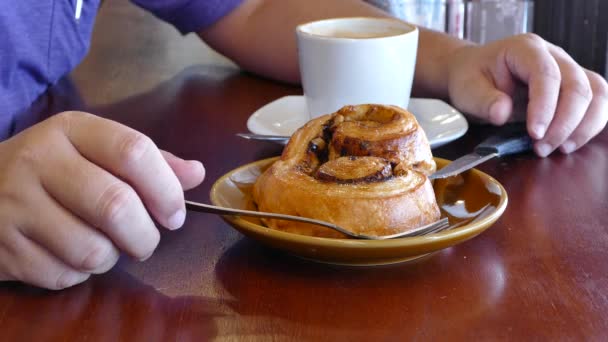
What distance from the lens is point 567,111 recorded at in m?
0.85

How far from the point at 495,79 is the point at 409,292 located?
506 mm

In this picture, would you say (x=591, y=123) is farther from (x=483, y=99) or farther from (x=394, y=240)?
(x=394, y=240)

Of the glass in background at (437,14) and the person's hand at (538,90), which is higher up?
the person's hand at (538,90)

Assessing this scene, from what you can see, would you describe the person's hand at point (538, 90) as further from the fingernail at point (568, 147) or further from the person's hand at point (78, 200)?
the person's hand at point (78, 200)

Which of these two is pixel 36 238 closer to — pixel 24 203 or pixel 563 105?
pixel 24 203

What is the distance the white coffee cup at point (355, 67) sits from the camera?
86cm

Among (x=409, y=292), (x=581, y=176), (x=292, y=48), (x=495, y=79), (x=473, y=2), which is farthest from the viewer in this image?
(x=473, y=2)

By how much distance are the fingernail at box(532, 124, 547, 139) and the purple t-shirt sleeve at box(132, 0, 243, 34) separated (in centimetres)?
67

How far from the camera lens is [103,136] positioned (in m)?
0.53

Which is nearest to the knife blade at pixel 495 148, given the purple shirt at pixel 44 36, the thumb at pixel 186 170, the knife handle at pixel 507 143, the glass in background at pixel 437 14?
the knife handle at pixel 507 143

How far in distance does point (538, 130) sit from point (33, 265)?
0.58 meters

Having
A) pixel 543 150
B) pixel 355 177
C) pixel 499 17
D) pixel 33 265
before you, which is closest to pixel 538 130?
pixel 543 150

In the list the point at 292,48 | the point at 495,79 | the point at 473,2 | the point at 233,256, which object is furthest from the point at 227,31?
the point at 473,2

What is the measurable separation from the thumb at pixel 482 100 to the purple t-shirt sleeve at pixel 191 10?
1.67 feet
